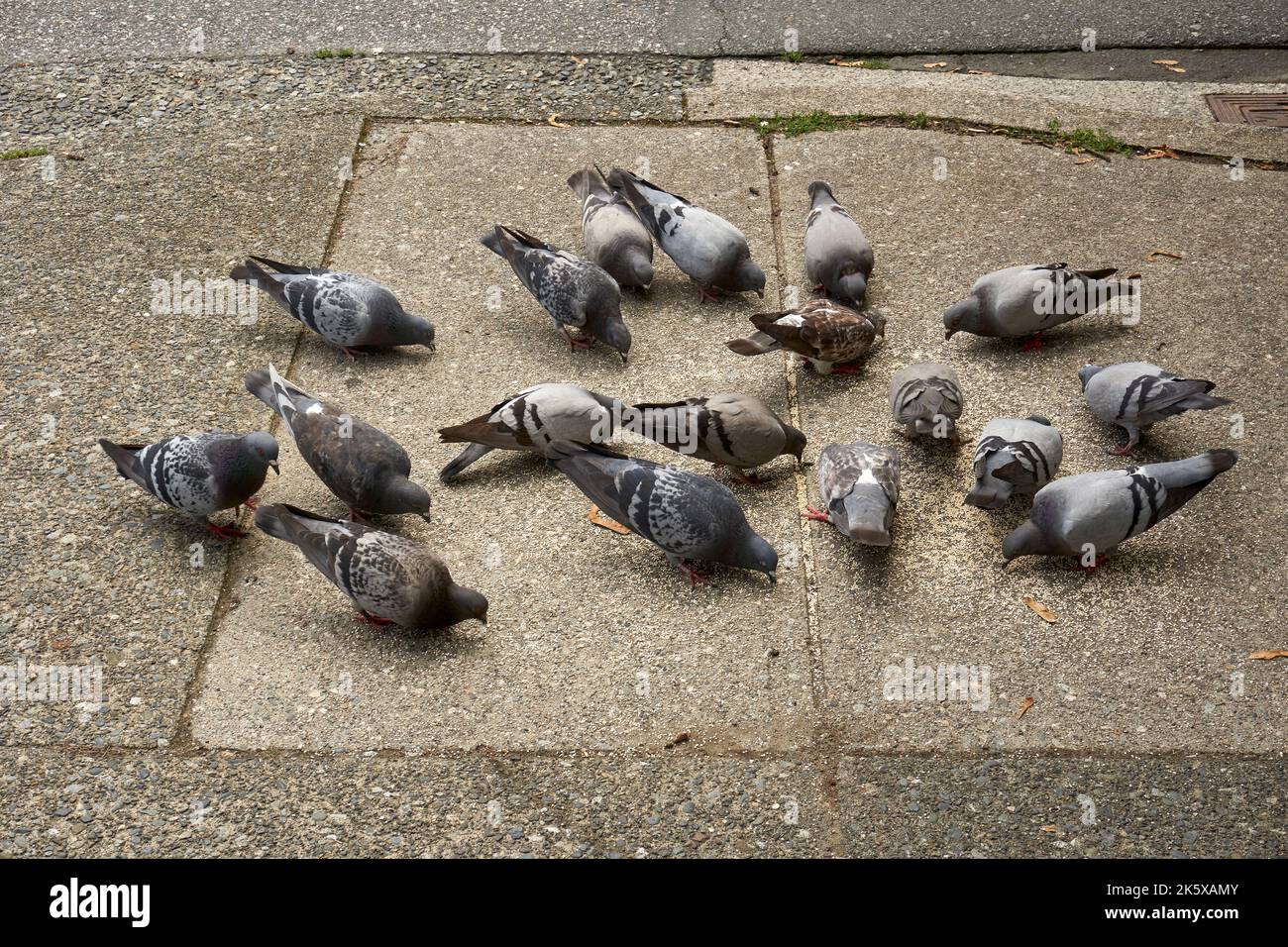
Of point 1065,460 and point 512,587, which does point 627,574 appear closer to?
point 512,587

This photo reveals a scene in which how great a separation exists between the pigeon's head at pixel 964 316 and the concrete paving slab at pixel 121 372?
307 centimetres

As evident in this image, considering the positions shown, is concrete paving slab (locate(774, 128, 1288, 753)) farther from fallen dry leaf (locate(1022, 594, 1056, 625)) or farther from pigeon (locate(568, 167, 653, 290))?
pigeon (locate(568, 167, 653, 290))

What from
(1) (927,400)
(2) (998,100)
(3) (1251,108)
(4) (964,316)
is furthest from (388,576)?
(3) (1251,108)

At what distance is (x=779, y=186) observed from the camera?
6.39m

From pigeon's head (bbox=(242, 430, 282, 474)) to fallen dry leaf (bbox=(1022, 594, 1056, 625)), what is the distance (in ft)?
9.48

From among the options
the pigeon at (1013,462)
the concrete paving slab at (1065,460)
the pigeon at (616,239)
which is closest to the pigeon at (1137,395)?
the concrete paving slab at (1065,460)

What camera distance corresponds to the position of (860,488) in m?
4.26

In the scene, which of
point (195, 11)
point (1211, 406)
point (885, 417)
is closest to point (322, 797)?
point (885, 417)

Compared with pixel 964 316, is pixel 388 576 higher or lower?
lower

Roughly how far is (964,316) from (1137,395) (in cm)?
89

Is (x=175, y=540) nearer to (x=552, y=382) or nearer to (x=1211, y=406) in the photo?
(x=552, y=382)

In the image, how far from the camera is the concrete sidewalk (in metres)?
3.55

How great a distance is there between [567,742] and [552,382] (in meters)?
1.84

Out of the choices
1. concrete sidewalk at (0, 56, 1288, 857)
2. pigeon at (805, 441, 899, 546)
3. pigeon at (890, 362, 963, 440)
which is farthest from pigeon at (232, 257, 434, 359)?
pigeon at (890, 362, 963, 440)
